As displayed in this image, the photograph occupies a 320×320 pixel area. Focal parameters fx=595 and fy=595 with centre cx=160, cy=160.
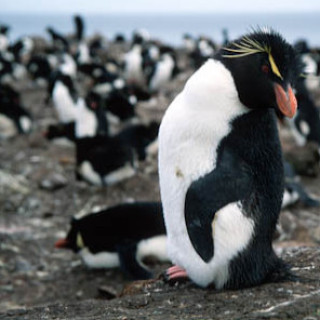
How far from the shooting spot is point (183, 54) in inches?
1074

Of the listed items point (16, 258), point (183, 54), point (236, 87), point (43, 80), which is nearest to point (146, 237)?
point (16, 258)

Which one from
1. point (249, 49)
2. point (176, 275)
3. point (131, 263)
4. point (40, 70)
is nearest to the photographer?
point (249, 49)

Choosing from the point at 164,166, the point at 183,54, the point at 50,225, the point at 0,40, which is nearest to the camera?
the point at 164,166

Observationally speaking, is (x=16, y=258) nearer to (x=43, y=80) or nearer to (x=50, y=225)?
(x=50, y=225)

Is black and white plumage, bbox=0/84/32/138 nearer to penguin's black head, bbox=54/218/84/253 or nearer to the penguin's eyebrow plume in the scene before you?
penguin's black head, bbox=54/218/84/253

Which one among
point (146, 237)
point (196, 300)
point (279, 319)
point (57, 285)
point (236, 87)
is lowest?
point (57, 285)

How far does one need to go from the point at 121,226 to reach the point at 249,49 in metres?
2.58

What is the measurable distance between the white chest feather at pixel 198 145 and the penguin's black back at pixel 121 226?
6.23 ft

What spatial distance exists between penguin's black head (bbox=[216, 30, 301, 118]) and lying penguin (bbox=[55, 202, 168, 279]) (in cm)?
230

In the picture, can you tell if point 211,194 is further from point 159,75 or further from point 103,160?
point 159,75

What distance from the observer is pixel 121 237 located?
16.4 feet

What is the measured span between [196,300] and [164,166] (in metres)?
0.68

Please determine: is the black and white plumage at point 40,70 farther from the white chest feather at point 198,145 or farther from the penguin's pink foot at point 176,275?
the white chest feather at point 198,145

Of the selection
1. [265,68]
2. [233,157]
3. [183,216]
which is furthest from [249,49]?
[183,216]
